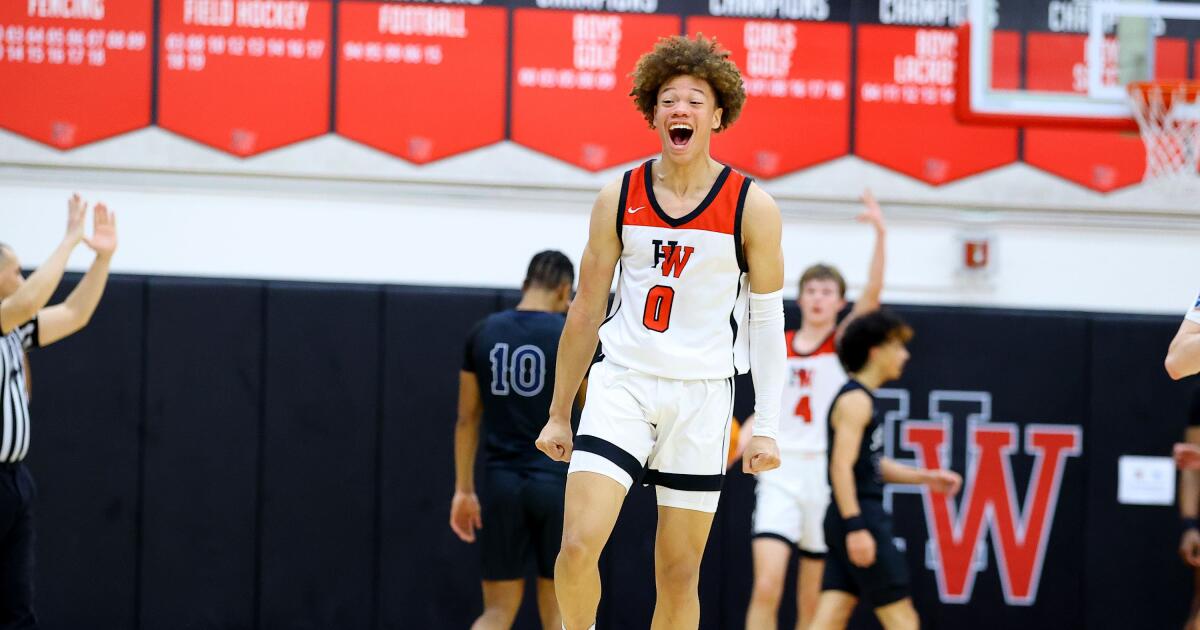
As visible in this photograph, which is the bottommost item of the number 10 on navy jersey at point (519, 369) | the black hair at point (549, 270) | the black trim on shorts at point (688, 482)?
the black trim on shorts at point (688, 482)

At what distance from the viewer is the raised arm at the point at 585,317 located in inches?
156

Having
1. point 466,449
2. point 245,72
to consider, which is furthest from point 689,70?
point 245,72

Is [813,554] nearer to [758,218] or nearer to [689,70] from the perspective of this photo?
[758,218]

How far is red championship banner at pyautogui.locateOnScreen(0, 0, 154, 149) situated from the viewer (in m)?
6.98

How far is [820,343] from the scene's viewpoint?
253 inches

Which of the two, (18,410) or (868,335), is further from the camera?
(868,335)

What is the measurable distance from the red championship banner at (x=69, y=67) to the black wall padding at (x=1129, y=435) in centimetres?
553

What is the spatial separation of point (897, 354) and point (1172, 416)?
2.74m

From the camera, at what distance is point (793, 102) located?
23.9ft

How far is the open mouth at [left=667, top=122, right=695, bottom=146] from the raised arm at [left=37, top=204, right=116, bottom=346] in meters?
2.63

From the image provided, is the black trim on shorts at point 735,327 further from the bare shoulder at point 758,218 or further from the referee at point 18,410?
the referee at point 18,410

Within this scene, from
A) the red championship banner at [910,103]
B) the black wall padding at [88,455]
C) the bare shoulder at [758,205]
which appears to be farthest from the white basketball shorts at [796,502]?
the black wall padding at [88,455]

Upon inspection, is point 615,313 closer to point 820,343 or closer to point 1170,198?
point 820,343

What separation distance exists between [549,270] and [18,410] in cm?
214
